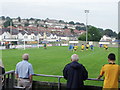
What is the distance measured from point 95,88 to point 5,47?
115 ft

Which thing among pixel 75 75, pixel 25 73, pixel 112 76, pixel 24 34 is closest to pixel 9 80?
pixel 25 73

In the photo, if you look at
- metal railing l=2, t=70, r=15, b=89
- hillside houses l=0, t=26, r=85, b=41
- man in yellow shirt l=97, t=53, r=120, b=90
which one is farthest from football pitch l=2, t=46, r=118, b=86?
hillside houses l=0, t=26, r=85, b=41

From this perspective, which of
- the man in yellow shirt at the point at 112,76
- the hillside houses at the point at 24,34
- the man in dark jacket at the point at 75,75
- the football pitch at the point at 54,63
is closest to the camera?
the man in yellow shirt at the point at 112,76

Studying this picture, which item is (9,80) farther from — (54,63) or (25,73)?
(54,63)

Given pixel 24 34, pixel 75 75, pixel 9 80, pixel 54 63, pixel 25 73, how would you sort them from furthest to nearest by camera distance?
1. pixel 24 34
2. pixel 54 63
3. pixel 9 80
4. pixel 25 73
5. pixel 75 75

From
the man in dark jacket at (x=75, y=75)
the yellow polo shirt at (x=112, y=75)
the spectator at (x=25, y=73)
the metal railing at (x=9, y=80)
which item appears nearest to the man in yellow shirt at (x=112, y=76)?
the yellow polo shirt at (x=112, y=75)

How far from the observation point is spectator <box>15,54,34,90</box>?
5441 millimetres

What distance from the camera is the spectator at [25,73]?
5.44 meters

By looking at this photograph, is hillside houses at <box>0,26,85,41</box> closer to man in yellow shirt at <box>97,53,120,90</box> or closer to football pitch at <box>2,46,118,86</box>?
football pitch at <box>2,46,118,86</box>

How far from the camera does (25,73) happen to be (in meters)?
5.45

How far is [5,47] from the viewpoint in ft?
126

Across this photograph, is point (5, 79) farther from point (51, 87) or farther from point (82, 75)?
point (82, 75)

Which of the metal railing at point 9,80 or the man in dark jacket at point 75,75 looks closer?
the man in dark jacket at point 75,75

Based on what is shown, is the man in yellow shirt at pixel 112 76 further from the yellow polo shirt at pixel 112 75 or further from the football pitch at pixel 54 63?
the football pitch at pixel 54 63
